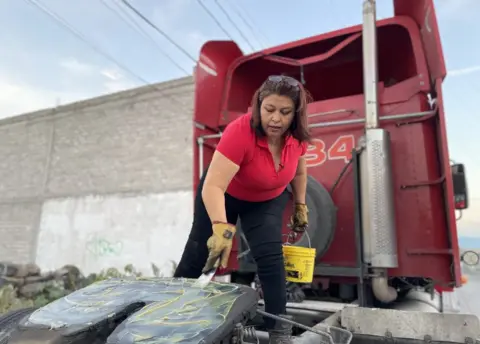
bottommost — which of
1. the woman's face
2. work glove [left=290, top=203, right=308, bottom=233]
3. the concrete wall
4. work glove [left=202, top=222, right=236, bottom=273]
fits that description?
work glove [left=202, top=222, right=236, bottom=273]

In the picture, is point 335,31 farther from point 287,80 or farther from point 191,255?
point 191,255

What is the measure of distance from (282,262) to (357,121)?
1568mm

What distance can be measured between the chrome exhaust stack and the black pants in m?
0.80

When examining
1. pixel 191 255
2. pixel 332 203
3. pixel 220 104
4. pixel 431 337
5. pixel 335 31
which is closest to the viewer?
pixel 431 337

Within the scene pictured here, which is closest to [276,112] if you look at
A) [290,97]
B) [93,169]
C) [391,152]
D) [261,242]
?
[290,97]

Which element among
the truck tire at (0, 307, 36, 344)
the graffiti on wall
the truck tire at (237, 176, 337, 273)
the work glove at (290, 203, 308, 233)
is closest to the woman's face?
the work glove at (290, 203, 308, 233)

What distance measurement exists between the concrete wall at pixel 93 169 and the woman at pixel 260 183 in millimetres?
6618

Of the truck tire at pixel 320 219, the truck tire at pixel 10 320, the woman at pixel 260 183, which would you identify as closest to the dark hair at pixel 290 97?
the woman at pixel 260 183

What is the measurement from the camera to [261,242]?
6.30 ft

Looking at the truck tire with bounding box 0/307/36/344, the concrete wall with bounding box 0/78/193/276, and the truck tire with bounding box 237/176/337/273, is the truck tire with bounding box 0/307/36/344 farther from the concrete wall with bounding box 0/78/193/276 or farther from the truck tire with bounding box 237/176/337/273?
the concrete wall with bounding box 0/78/193/276

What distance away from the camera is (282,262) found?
1.89 metres

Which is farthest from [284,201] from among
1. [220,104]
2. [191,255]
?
[220,104]

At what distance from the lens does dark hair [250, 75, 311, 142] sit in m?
1.78

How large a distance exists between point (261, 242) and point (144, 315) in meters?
0.82
